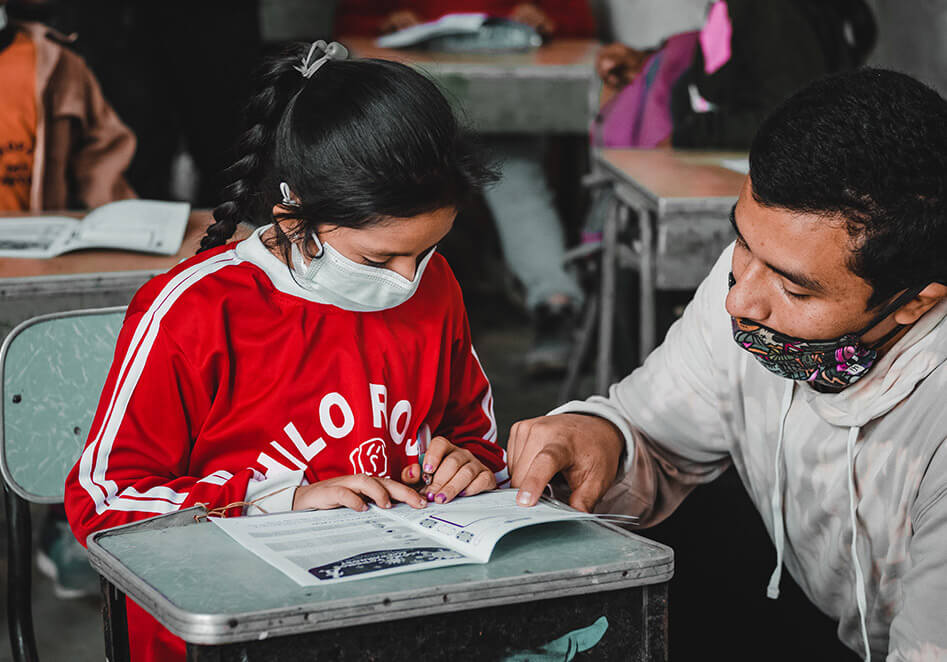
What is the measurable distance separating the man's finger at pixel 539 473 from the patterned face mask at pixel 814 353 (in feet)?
0.86

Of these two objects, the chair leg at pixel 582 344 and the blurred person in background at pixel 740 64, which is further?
the chair leg at pixel 582 344

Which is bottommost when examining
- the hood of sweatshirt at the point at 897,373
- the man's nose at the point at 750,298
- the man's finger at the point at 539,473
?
the man's finger at the point at 539,473

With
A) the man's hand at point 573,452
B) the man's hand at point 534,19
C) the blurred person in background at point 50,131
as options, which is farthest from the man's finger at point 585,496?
the man's hand at point 534,19

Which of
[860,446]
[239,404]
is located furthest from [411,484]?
[860,446]

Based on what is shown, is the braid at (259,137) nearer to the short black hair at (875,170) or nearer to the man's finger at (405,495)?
the man's finger at (405,495)

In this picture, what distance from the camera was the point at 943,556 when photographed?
1.08 m

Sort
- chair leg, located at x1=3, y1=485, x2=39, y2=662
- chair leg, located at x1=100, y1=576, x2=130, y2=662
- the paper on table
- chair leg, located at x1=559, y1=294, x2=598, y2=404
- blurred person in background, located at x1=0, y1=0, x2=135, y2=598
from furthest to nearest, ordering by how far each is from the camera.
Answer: the paper on table → chair leg, located at x1=559, y1=294, x2=598, y2=404 → blurred person in background, located at x1=0, y1=0, x2=135, y2=598 → chair leg, located at x1=3, y1=485, x2=39, y2=662 → chair leg, located at x1=100, y1=576, x2=130, y2=662

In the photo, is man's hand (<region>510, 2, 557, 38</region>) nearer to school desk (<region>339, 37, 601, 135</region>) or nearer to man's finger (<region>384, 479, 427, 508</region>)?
school desk (<region>339, 37, 601, 135</region>)

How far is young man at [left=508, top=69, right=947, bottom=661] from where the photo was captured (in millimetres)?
1119

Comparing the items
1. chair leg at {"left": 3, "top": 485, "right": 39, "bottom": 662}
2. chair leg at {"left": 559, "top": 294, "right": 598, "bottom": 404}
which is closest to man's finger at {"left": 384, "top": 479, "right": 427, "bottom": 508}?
chair leg at {"left": 3, "top": 485, "right": 39, "bottom": 662}

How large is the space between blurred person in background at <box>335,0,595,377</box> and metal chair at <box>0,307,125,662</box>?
2.51 metres

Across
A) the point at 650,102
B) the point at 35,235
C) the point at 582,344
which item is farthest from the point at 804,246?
the point at 582,344

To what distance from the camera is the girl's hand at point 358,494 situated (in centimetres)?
118

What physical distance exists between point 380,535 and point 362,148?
500 millimetres
